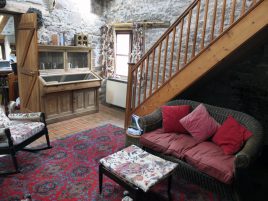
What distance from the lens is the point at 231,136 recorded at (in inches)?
101

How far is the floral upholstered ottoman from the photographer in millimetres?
2012

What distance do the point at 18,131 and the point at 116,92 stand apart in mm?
2852

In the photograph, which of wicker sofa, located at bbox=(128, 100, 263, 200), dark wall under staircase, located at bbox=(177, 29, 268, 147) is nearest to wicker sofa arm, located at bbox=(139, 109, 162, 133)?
wicker sofa, located at bbox=(128, 100, 263, 200)

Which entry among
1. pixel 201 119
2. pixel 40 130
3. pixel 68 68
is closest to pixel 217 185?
pixel 201 119

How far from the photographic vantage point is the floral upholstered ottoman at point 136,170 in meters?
2.01

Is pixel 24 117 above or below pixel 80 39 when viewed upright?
below

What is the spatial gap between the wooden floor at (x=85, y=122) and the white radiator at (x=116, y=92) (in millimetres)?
236

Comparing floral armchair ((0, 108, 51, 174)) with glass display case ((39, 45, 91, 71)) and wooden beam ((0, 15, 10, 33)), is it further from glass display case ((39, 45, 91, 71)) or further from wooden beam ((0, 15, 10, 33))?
wooden beam ((0, 15, 10, 33))

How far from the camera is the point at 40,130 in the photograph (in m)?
3.23

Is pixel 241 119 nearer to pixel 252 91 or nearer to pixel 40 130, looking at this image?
pixel 252 91

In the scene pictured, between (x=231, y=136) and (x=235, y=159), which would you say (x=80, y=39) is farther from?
(x=235, y=159)

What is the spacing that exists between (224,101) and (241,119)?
135 cm

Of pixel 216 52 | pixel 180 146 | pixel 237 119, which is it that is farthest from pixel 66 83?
pixel 237 119

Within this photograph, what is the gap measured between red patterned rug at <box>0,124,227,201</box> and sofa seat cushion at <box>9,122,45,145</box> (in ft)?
1.24
